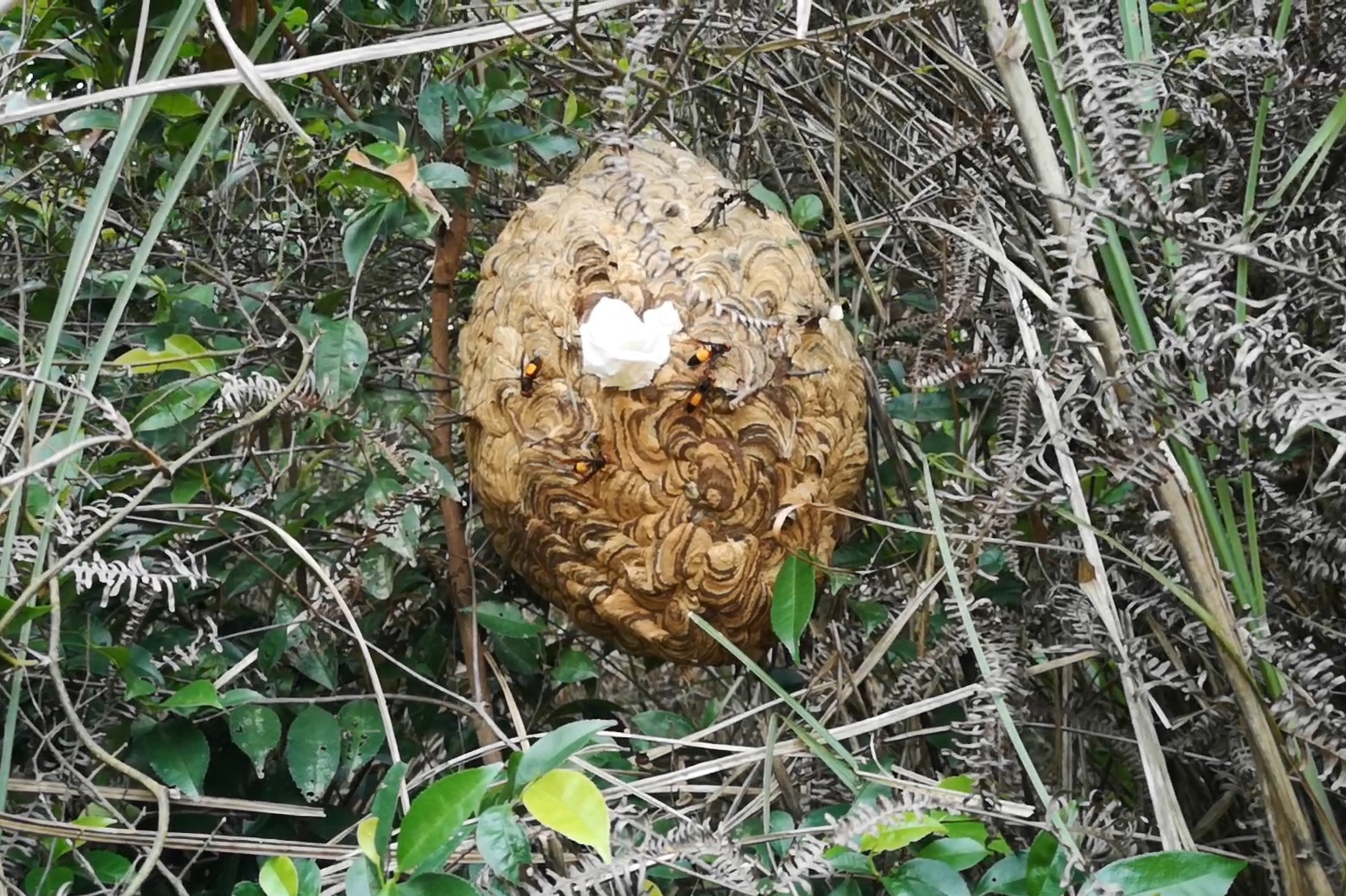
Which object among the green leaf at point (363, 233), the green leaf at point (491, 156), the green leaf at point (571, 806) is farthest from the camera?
the green leaf at point (491, 156)

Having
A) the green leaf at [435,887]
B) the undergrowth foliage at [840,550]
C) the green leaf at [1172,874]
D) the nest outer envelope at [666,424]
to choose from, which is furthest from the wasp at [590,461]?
the green leaf at [1172,874]

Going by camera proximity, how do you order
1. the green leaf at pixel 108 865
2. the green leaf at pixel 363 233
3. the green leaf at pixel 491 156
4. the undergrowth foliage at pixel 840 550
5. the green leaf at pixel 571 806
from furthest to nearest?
the green leaf at pixel 491 156 → the green leaf at pixel 363 233 → the green leaf at pixel 108 865 → the undergrowth foliage at pixel 840 550 → the green leaf at pixel 571 806

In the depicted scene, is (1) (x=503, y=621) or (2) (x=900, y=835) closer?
(2) (x=900, y=835)

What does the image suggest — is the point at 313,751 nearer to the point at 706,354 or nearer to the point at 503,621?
the point at 503,621

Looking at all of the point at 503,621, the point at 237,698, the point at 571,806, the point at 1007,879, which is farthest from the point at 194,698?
the point at 1007,879

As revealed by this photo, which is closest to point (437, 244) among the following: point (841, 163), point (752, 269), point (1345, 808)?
point (752, 269)

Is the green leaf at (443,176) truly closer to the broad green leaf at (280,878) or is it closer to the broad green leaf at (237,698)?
the broad green leaf at (237,698)

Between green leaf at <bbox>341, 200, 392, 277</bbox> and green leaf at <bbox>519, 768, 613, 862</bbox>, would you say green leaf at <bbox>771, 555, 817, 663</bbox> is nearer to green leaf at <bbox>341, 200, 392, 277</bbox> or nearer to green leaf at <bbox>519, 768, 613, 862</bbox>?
green leaf at <bbox>519, 768, 613, 862</bbox>
